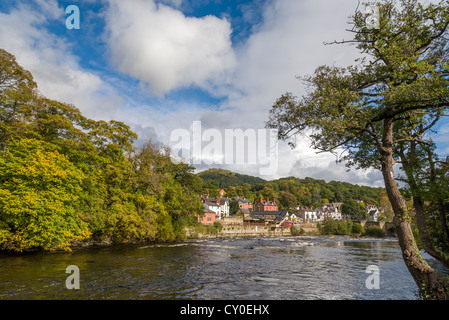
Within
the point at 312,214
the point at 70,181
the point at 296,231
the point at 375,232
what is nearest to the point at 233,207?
the point at 296,231

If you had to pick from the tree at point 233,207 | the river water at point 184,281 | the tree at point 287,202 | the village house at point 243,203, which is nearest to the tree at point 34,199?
the river water at point 184,281

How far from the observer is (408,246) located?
748 cm

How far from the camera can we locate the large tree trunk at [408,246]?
707cm

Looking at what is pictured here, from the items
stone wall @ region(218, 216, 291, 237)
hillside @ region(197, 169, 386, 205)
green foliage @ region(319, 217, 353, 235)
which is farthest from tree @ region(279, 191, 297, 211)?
stone wall @ region(218, 216, 291, 237)

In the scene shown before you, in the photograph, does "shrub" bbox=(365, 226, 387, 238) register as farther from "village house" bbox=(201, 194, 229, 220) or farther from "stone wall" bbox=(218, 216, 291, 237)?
"village house" bbox=(201, 194, 229, 220)

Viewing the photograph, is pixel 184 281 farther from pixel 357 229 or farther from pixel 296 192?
pixel 296 192

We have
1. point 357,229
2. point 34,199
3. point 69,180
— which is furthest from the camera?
point 357,229

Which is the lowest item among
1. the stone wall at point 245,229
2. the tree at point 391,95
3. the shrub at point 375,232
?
the shrub at point 375,232

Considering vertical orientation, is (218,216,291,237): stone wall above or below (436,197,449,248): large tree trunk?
below

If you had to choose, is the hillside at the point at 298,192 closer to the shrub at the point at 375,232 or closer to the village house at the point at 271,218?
the village house at the point at 271,218

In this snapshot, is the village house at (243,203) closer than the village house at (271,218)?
No

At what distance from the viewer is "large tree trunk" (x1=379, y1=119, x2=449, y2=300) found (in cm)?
707

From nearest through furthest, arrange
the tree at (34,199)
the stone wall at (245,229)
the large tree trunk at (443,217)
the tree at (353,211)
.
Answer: the large tree trunk at (443,217)
the tree at (34,199)
the stone wall at (245,229)
the tree at (353,211)

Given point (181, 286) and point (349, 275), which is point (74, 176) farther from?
point (349, 275)
